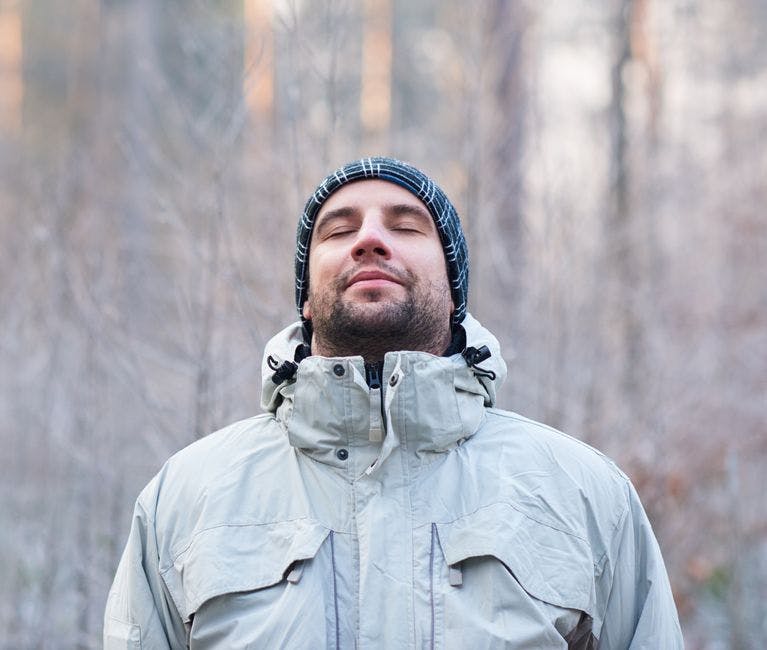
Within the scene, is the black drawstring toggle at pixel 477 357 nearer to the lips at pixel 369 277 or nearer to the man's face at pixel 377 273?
the man's face at pixel 377 273

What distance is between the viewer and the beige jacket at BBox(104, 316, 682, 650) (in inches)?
89.1

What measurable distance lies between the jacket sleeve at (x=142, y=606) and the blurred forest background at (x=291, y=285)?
72.4 inches

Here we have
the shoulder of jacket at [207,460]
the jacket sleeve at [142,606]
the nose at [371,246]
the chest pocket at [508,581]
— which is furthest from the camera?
the nose at [371,246]

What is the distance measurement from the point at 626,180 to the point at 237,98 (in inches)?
213

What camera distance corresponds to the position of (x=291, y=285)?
518cm

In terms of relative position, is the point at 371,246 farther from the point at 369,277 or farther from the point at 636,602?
the point at 636,602

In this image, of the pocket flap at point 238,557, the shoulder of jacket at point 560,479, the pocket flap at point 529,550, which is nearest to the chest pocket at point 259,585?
the pocket flap at point 238,557

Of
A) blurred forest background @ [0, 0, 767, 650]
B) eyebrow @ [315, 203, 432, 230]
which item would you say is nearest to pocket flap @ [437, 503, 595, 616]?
eyebrow @ [315, 203, 432, 230]

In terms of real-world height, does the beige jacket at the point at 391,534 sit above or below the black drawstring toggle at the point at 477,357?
below

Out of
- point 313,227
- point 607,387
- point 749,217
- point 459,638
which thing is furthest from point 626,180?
point 459,638

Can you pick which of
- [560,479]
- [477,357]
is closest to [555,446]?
[560,479]

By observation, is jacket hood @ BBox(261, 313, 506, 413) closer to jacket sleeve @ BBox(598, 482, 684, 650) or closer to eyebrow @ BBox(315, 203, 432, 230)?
eyebrow @ BBox(315, 203, 432, 230)

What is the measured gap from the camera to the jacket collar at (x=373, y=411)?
2430mm

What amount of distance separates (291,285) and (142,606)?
2.87 metres
